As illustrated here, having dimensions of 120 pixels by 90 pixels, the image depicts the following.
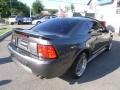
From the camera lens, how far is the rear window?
4.85m

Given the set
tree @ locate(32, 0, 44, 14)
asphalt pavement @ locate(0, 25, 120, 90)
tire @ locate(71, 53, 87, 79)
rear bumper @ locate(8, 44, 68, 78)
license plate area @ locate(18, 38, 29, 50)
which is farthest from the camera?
tree @ locate(32, 0, 44, 14)

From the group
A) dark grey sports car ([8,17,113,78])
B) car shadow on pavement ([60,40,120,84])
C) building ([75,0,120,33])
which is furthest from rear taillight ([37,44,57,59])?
building ([75,0,120,33])

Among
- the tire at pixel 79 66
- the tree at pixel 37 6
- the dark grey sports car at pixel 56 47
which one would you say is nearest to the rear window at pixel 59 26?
the dark grey sports car at pixel 56 47

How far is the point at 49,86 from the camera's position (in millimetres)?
4414

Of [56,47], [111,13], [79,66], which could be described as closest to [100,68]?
[79,66]

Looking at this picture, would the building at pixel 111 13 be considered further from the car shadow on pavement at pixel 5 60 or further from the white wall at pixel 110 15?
the car shadow on pavement at pixel 5 60

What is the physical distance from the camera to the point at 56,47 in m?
3.87

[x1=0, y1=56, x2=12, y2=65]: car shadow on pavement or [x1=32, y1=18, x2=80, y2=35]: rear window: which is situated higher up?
[x1=32, y1=18, x2=80, y2=35]: rear window

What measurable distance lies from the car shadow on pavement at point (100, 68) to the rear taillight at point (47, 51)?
121 centimetres

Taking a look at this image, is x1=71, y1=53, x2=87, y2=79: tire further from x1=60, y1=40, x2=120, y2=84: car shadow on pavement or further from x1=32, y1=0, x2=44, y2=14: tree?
x1=32, y1=0, x2=44, y2=14: tree

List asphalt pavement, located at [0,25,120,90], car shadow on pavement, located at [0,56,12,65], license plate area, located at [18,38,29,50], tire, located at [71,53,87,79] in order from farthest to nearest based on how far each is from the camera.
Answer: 1. car shadow on pavement, located at [0,56,12,65]
2. tire, located at [71,53,87,79]
3. asphalt pavement, located at [0,25,120,90]
4. license plate area, located at [18,38,29,50]

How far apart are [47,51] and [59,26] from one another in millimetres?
1456

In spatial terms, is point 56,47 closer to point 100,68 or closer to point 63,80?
point 63,80

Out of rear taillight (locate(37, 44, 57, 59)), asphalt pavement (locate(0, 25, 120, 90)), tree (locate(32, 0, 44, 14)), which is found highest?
tree (locate(32, 0, 44, 14))
